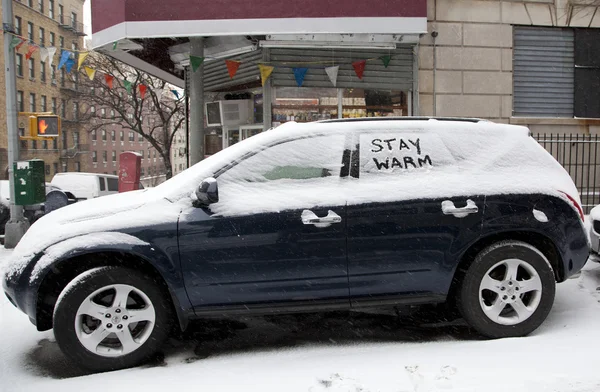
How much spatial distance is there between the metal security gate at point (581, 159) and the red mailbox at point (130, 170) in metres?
8.06

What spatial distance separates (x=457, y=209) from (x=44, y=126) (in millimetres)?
9589

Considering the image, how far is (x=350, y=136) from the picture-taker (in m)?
4.27

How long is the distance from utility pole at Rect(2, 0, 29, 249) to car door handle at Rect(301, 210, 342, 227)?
7.80m

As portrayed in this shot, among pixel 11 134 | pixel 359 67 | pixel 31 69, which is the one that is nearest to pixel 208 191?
pixel 359 67

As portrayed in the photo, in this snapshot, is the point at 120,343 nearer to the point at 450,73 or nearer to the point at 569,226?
the point at 569,226

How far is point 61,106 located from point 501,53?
49112 millimetres

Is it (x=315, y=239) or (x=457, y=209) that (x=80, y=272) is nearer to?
(x=315, y=239)

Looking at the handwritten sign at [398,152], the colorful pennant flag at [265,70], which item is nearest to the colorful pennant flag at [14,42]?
the colorful pennant flag at [265,70]

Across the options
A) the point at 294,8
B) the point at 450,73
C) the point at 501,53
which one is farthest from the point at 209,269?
the point at 501,53

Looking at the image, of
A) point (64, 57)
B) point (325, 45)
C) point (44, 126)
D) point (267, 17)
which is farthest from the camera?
point (64, 57)

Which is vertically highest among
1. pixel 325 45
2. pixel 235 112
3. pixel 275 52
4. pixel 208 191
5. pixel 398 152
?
pixel 325 45

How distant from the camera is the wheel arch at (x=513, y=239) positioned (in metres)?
4.23

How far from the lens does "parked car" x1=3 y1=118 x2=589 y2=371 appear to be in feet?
12.6

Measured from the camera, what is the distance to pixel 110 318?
3783 millimetres
